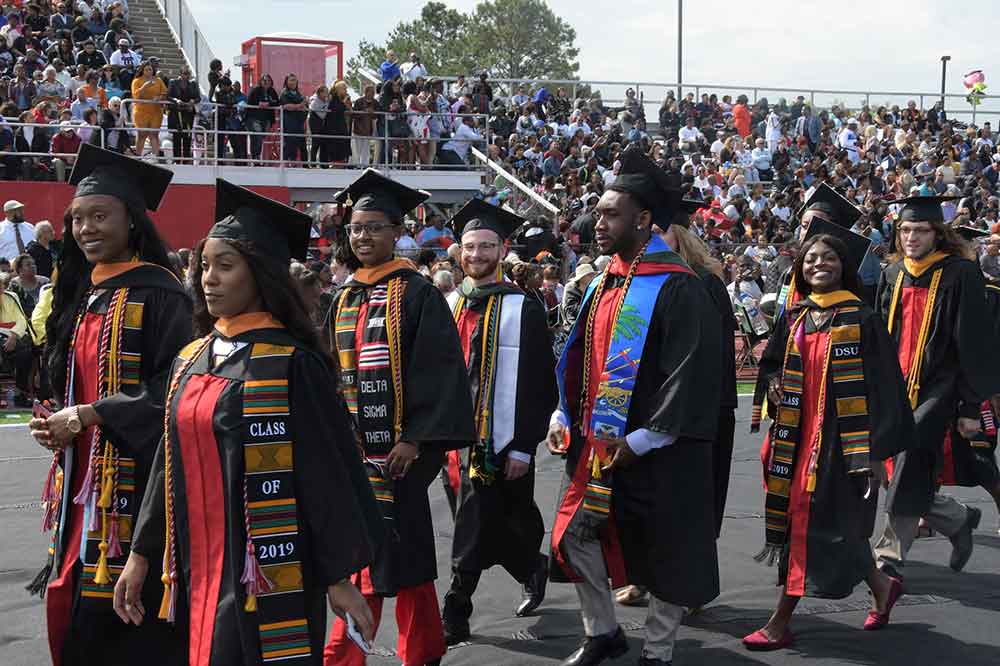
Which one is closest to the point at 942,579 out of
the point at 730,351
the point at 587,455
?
the point at 730,351

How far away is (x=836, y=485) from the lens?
5609 mm

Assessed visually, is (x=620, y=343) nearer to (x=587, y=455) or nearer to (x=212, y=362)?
(x=587, y=455)

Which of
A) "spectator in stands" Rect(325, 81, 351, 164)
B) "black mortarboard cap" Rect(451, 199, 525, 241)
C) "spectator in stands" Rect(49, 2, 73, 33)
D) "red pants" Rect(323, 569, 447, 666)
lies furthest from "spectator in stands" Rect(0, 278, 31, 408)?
"spectator in stands" Rect(49, 2, 73, 33)

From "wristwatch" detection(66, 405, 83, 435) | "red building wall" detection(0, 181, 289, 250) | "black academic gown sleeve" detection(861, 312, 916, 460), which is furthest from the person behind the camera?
"red building wall" detection(0, 181, 289, 250)

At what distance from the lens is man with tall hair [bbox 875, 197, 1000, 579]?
6660 mm

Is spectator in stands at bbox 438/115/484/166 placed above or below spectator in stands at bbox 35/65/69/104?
below

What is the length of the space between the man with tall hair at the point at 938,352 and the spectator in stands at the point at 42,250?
35.2ft

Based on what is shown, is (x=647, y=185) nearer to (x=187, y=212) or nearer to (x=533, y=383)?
(x=533, y=383)

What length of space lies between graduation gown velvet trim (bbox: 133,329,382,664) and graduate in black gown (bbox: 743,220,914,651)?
269 cm

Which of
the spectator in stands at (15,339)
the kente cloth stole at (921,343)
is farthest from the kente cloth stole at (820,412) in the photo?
the spectator in stands at (15,339)

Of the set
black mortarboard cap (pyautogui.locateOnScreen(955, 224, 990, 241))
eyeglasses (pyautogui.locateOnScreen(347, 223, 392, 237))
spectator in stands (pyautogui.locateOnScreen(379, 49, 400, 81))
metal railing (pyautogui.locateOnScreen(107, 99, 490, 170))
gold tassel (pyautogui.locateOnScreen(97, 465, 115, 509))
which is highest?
spectator in stands (pyautogui.locateOnScreen(379, 49, 400, 81))

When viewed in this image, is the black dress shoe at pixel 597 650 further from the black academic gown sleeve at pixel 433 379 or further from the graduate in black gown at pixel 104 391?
the graduate in black gown at pixel 104 391

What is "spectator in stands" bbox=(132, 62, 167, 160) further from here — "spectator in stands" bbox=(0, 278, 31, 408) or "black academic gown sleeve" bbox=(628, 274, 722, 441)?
"black academic gown sleeve" bbox=(628, 274, 722, 441)

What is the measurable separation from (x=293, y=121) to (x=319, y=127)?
17.1 inches
